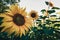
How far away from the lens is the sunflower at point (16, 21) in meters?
0.76

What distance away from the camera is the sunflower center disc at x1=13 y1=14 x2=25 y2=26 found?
0.81 meters

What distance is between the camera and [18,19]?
82cm

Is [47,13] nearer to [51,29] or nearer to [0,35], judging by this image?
[51,29]

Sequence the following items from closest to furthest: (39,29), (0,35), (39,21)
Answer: (0,35)
(39,29)
(39,21)

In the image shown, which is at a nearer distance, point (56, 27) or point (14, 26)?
point (14, 26)

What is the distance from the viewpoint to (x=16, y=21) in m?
0.82

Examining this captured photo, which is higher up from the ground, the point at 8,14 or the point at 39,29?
the point at 8,14

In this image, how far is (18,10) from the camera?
83 cm

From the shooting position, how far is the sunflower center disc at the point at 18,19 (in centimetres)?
81

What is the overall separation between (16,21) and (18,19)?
1 cm

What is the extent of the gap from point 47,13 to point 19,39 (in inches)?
16.7

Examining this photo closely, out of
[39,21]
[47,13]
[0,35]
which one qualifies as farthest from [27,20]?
[47,13]

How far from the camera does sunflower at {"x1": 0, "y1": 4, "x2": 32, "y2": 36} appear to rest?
2.48 feet

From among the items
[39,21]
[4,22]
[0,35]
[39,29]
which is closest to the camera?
[4,22]
